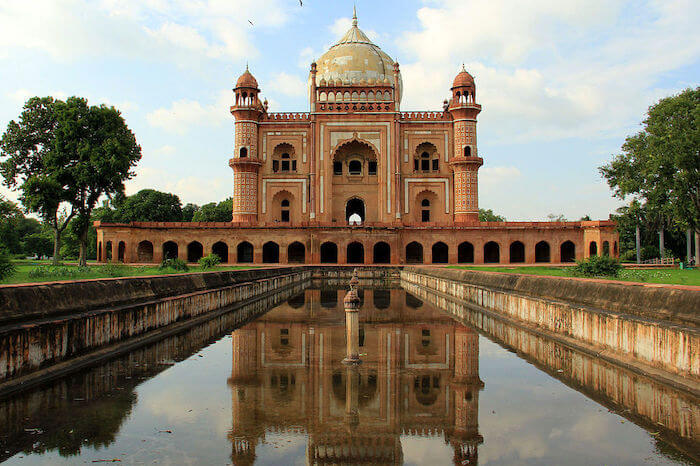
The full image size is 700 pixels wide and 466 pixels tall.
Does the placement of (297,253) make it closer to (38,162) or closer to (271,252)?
(271,252)

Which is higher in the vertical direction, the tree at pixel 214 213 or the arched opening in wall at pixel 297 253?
the tree at pixel 214 213

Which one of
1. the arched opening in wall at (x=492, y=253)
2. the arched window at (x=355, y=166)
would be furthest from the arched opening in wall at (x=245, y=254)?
the arched opening in wall at (x=492, y=253)

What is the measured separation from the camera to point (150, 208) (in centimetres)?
4900

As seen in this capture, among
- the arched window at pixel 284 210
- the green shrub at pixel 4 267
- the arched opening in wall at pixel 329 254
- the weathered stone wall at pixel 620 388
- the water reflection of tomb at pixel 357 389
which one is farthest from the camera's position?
the arched window at pixel 284 210

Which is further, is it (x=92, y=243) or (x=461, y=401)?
(x=92, y=243)

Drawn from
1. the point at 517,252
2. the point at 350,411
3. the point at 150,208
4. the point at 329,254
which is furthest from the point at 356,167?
the point at 350,411

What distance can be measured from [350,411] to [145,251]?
3278cm

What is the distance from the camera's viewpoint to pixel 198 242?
34625 mm

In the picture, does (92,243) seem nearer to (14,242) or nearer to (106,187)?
(14,242)

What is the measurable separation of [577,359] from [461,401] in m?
2.71

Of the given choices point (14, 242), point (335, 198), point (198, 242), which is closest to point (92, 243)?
point (14, 242)

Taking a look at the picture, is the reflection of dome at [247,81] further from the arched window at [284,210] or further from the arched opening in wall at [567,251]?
the arched opening in wall at [567,251]

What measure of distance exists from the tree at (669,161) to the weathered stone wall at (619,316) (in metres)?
16.0

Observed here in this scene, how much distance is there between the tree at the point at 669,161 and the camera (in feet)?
75.9
